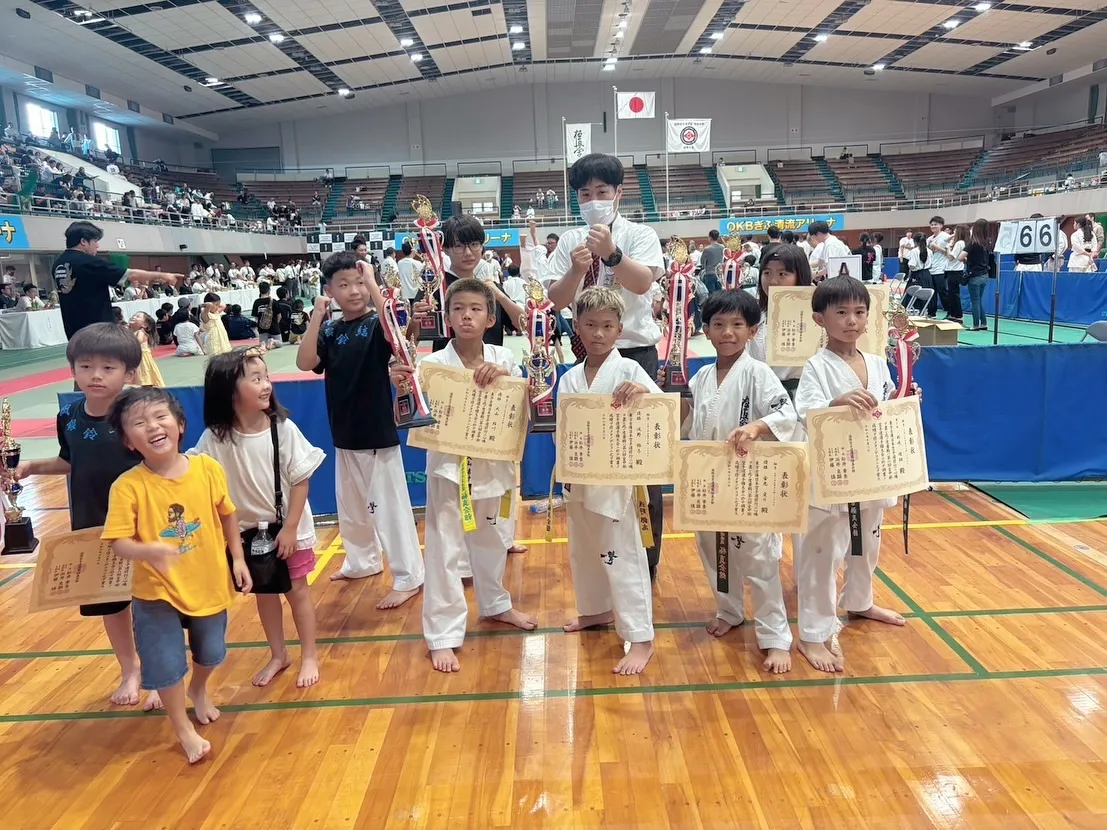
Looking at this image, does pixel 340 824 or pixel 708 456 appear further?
pixel 708 456

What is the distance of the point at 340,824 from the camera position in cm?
190

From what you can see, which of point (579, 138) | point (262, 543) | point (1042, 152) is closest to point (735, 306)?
point (262, 543)

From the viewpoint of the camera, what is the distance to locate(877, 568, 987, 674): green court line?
2.55 metres

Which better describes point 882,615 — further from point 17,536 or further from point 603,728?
point 17,536

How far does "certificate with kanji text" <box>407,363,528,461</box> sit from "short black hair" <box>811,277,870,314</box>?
1.07 metres

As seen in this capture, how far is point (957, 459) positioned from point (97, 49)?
20.2 metres

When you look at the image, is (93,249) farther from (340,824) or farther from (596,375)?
(340,824)

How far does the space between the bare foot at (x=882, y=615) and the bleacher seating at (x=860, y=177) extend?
24875 millimetres

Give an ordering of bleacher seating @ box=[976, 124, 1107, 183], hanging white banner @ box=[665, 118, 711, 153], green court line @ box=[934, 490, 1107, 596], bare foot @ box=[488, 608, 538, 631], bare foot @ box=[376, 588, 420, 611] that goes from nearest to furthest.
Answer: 1. bare foot @ box=[488, 608, 538, 631]
2. green court line @ box=[934, 490, 1107, 596]
3. bare foot @ box=[376, 588, 420, 611]
4. hanging white banner @ box=[665, 118, 711, 153]
5. bleacher seating @ box=[976, 124, 1107, 183]

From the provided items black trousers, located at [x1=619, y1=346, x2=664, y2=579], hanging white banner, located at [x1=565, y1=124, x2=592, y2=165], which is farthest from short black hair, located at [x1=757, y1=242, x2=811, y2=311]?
hanging white banner, located at [x1=565, y1=124, x2=592, y2=165]

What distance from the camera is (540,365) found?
254 centimetres

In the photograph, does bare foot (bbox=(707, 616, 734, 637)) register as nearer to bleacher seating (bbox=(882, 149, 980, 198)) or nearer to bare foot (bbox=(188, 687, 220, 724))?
bare foot (bbox=(188, 687, 220, 724))

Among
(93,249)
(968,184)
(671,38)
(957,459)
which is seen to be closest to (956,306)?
(957,459)

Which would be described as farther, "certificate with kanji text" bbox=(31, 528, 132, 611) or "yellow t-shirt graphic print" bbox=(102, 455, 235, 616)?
"certificate with kanji text" bbox=(31, 528, 132, 611)
